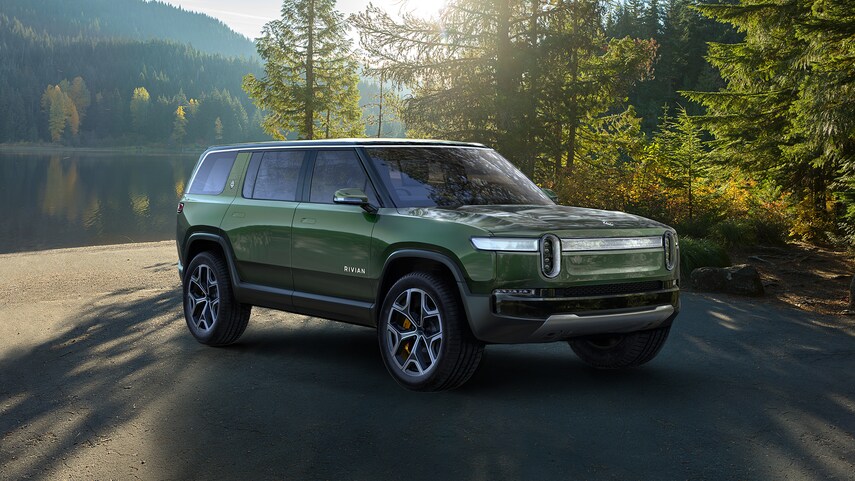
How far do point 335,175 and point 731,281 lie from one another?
8.13 m

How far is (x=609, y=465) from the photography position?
4641mm

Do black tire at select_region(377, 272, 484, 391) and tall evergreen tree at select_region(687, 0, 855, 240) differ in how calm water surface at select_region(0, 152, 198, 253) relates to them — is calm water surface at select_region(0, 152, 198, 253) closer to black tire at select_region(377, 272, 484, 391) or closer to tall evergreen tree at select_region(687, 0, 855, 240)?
tall evergreen tree at select_region(687, 0, 855, 240)

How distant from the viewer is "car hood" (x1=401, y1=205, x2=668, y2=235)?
18.9ft

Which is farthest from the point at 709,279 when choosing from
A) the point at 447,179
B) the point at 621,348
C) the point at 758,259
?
the point at 447,179

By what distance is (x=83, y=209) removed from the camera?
53.5m

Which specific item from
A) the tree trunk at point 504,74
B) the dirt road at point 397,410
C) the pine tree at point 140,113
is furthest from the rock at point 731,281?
the pine tree at point 140,113

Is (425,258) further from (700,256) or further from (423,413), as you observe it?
(700,256)

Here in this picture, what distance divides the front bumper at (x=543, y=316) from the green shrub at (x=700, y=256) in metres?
9.20

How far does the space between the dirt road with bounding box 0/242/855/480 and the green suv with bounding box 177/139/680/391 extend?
0.42 meters

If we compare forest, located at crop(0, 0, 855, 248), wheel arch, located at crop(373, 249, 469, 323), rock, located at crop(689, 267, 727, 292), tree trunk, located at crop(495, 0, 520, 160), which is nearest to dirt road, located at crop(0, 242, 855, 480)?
wheel arch, located at crop(373, 249, 469, 323)

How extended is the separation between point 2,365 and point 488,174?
15.9 feet

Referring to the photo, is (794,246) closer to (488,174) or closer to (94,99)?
(488,174)

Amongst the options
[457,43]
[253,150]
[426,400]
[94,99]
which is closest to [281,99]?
[457,43]

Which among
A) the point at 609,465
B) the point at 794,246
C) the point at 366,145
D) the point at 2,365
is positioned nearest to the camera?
the point at 609,465
